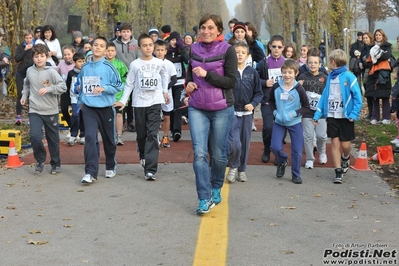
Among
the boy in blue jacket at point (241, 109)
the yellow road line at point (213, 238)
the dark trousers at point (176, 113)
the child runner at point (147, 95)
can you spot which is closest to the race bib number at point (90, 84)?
the child runner at point (147, 95)

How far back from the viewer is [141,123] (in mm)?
9805

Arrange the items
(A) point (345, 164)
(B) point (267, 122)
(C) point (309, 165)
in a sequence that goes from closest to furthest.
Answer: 1. (A) point (345, 164)
2. (C) point (309, 165)
3. (B) point (267, 122)

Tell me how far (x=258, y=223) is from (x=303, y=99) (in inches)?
117

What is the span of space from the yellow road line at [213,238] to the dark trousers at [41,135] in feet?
10.4

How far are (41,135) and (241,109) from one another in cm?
287

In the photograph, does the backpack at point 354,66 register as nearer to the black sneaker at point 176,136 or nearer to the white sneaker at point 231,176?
the black sneaker at point 176,136

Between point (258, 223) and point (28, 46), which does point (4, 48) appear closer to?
point (28, 46)

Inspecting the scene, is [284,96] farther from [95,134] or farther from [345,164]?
[95,134]

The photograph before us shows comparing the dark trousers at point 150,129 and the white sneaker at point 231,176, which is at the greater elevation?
the dark trousers at point 150,129

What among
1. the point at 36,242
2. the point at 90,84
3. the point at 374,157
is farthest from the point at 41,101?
the point at 374,157

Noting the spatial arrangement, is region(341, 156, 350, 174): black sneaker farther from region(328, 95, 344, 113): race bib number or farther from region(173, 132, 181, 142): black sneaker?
region(173, 132, 181, 142): black sneaker

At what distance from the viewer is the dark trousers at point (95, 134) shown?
373 inches

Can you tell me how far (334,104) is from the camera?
9.69 meters

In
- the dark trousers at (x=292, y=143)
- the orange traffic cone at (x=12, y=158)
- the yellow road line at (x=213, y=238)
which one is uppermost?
the dark trousers at (x=292, y=143)
